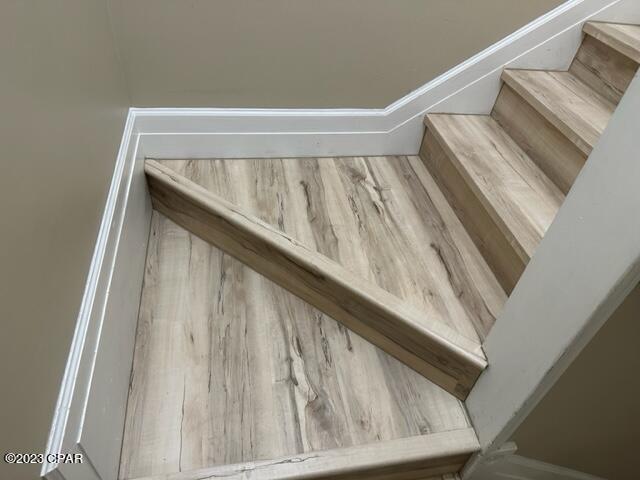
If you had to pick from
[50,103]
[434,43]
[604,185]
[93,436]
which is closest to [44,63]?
[50,103]

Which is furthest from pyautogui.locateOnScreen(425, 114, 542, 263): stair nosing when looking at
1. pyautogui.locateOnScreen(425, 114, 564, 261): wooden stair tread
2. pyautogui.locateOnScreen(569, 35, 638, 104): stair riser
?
pyautogui.locateOnScreen(569, 35, 638, 104): stair riser

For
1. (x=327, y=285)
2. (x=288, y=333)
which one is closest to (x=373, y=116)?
(x=327, y=285)

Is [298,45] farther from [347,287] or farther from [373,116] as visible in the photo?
[347,287]

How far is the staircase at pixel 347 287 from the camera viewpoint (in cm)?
98

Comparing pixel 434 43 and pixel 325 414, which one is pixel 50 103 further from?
pixel 434 43

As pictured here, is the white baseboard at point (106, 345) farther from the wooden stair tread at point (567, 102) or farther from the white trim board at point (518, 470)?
the wooden stair tread at point (567, 102)

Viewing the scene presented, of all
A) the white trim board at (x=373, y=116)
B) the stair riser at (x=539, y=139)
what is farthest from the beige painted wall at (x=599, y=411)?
the white trim board at (x=373, y=116)

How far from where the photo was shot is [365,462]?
945 millimetres

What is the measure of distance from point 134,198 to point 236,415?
2.19ft

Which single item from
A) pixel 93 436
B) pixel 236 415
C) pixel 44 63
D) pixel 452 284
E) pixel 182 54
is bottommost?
pixel 236 415

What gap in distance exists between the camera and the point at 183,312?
120cm

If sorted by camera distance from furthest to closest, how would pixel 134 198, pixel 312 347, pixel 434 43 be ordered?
1. pixel 434 43
2. pixel 134 198
3. pixel 312 347

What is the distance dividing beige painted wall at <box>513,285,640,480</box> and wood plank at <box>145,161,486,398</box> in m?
0.17

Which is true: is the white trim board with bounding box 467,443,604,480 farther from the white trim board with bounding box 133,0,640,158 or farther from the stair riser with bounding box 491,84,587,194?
the white trim board with bounding box 133,0,640,158
